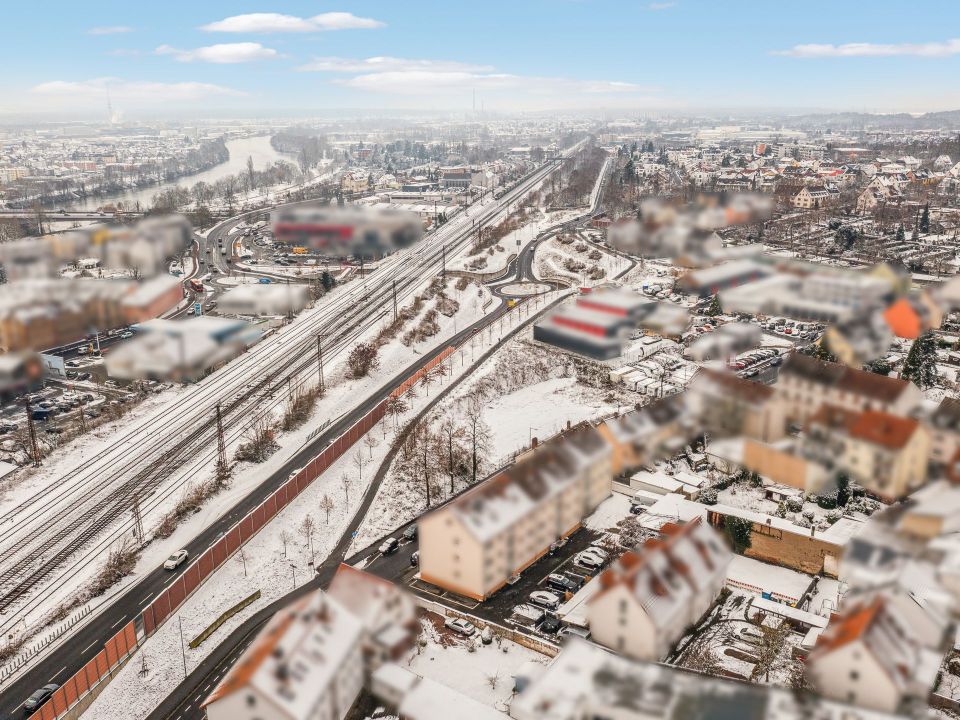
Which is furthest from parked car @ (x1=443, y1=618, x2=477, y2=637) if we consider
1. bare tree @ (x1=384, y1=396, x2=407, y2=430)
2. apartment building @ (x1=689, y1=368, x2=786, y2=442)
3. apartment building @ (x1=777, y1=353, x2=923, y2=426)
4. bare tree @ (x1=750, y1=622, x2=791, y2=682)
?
bare tree @ (x1=384, y1=396, x2=407, y2=430)

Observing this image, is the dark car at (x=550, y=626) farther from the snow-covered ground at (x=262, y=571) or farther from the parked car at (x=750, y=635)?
the snow-covered ground at (x=262, y=571)

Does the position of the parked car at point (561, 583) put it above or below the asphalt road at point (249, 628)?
above

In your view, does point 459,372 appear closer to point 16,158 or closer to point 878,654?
point 878,654

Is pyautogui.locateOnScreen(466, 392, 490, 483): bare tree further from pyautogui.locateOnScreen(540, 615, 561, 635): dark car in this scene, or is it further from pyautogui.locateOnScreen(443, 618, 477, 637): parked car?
pyautogui.locateOnScreen(443, 618, 477, 637): parked car

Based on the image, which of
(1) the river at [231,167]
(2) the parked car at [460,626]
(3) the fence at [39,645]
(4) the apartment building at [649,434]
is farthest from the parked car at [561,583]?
(1) the river at [231,167]

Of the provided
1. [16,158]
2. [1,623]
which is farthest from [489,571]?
[16,158]

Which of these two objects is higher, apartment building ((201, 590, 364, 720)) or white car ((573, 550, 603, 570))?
apartment building ((201, 590, 364, 720))
